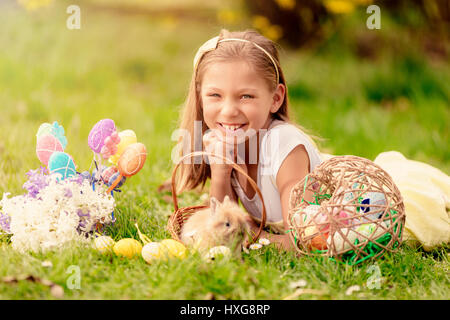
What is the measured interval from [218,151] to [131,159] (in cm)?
44


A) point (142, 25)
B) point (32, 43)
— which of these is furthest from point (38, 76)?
point (142, 25)

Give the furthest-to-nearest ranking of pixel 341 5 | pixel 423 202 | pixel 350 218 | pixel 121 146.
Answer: pixel 341 5 → pixel 423 202 → pixel 121 146 → pixel 350 218

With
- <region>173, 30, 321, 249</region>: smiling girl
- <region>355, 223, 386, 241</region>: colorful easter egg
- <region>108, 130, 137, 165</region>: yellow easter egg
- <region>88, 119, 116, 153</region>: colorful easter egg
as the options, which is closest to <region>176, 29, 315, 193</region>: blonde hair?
<region>173, 30, 321, 249</region>: smiling girl

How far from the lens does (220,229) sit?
2.26 metres

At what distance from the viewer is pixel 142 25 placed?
7234 millimetres

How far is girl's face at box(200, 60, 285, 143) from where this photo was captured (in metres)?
2.54

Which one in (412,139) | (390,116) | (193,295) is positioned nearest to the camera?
(193,295)

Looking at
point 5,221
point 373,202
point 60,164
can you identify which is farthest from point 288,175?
point 5,221

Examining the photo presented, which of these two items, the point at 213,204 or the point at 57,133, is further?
the point at 57,133

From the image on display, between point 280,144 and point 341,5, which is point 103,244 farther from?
point 341,5

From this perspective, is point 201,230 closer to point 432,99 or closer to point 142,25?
point 432,99

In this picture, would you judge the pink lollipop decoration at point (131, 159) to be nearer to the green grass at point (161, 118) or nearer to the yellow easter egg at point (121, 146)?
the yellow easter egg at point (121, 146)

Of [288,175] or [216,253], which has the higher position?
[288,175]

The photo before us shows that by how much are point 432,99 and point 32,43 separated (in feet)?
15.3
